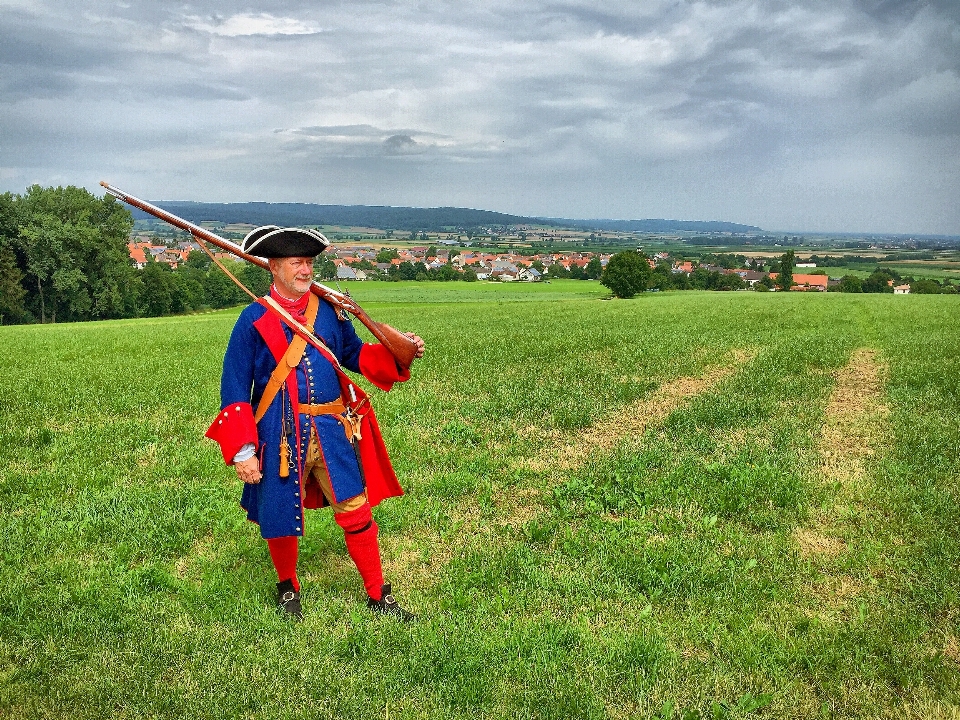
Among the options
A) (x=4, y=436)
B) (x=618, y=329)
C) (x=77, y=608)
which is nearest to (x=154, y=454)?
(x=4, y=436)

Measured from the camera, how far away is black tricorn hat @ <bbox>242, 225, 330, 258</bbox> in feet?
15.1

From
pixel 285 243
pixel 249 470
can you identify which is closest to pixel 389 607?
pixel 249 470

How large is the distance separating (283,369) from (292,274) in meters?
0.69

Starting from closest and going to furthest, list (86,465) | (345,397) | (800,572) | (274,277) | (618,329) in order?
1. (274,277)
2. (345,397)
3. (800,572)
4. (86,465)
5. (618,329)

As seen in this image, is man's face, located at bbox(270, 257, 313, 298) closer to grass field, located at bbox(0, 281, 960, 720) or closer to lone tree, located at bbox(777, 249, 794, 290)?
grass field, located at bbox(0, 281, 960, 720)

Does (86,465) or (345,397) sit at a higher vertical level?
(345,397)

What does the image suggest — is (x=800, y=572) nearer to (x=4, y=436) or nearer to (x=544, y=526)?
(x=544, y=526)

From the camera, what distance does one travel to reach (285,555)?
5.40 m

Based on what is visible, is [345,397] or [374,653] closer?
[374,653]

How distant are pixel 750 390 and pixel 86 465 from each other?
11.5 meters

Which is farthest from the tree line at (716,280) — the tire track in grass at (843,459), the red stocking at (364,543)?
the red stocking at (364,543)

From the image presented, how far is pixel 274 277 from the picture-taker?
4.85 meters

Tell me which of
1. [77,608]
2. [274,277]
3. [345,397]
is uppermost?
[274,277]

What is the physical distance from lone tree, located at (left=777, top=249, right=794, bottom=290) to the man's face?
79968mm
